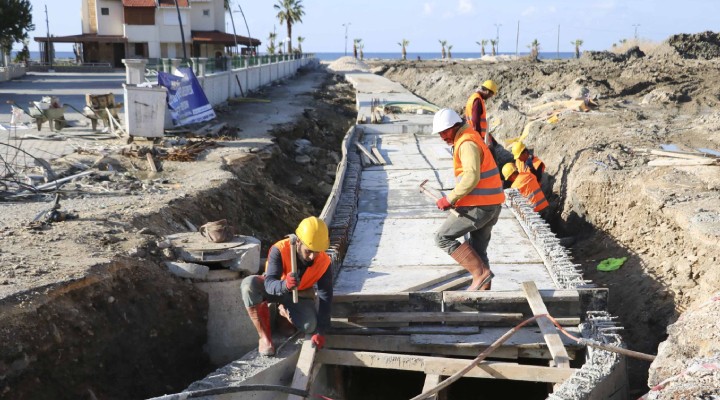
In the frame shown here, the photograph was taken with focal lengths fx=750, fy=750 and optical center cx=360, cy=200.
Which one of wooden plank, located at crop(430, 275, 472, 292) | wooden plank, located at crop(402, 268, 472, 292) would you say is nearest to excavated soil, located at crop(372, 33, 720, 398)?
wooden plank, located at crop(430, 275, 472, 292)

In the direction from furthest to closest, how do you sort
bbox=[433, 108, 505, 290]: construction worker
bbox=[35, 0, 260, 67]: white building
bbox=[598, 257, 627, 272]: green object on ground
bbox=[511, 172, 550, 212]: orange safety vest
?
bbox=[35, 0, 260, 67]: white building
bbox=[511, 172, 550, 212]: orange safety vest
bbox=[598, 257, 627, 272]: green object on ground
bbox=[433, 108, 505, 290]: construction worker

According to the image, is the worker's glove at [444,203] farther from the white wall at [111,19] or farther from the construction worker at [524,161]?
the white wall at [111,19]

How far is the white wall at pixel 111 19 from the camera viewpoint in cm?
4891

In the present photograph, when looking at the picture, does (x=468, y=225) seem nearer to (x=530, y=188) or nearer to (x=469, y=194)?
(x=469, y=194)

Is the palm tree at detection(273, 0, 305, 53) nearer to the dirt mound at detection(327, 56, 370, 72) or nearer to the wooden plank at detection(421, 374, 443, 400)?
the dirt mound at detection(327, 56, 370, 72)

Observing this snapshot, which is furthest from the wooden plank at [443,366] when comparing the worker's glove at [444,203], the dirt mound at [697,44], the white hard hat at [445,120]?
the dirt mound at [697,44]

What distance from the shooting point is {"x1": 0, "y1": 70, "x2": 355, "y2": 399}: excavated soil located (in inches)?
209

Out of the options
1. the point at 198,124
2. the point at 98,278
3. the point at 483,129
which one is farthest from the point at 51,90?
the point at 98,278

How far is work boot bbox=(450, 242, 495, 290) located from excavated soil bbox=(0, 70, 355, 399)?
2320 mm

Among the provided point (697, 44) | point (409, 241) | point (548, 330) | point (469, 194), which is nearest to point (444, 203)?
point (469, 194)

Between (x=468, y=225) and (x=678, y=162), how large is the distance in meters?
5.42

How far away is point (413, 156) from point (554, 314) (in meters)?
8.21

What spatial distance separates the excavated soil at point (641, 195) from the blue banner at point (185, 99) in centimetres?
692

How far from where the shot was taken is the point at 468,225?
6465mm
